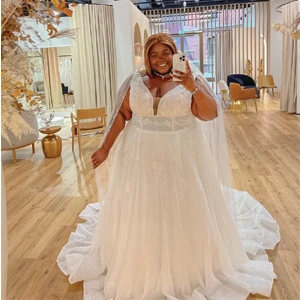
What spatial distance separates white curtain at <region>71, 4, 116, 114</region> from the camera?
798cm

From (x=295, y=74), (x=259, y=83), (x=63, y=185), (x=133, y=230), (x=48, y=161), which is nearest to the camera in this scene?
(x=133, y=230)

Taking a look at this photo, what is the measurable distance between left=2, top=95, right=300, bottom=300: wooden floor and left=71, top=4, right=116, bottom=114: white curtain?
1108 mm

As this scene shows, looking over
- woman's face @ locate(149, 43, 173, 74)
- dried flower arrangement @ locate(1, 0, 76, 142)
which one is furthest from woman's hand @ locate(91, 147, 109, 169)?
dried flower arrangement @ locate(1, 0, 76, 142)

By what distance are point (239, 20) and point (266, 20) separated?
3.16ft

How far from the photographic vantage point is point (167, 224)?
227cm

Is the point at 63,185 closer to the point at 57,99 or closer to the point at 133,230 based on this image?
the point at 133,230

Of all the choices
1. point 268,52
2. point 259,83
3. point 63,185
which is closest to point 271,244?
point 63,185

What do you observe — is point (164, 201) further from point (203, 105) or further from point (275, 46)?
point (275, 46)

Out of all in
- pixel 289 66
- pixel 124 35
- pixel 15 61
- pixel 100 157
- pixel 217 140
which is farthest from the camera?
pixel 289 66

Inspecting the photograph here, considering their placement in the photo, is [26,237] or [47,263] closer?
[47,263]

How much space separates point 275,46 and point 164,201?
1266 centimetres

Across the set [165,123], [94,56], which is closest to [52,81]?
[94,56]

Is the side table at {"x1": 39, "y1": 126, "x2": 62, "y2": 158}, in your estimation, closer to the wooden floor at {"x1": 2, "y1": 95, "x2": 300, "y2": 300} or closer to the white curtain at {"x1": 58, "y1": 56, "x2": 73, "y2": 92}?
the wooden floor at {"x1": 2, "y1": 95, "x2": 300, "y2": 300}

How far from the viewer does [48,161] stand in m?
5.95
